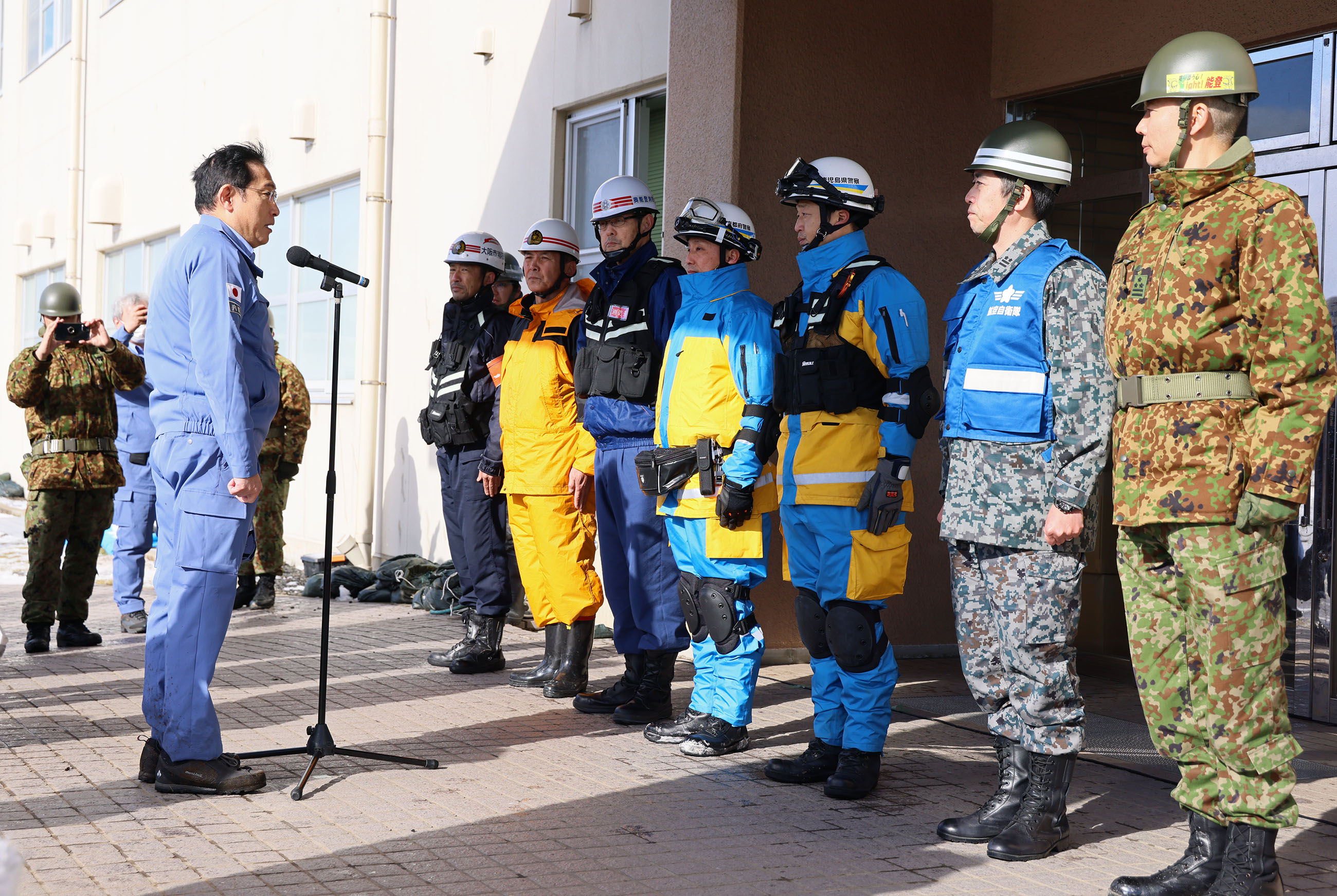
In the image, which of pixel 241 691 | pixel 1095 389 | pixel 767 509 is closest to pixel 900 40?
pixel 767 509

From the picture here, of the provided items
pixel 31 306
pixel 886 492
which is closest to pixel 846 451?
pixel 886 492

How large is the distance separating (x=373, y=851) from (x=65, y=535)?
4.79 meters

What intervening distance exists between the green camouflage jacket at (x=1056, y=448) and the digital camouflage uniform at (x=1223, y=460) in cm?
28

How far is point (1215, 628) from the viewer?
3.47 metres

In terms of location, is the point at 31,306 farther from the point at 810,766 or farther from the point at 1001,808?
the point at 1001,808

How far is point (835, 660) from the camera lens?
4.99 metres

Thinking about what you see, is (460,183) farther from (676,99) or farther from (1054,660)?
(1054,660)

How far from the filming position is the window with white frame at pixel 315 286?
12.7 meters

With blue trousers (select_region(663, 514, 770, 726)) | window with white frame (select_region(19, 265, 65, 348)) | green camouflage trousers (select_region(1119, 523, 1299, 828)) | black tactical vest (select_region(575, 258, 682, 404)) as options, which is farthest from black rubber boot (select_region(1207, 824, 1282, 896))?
window with white frame (select_region(19, 265, 65, 348))

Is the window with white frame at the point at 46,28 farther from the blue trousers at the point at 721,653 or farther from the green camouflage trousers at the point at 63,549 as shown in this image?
the blue trousers at the point at 721,653

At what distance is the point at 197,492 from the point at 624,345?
211 cm

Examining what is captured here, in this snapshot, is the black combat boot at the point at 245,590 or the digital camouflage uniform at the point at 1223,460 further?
the black combat boot at the point at 245,590

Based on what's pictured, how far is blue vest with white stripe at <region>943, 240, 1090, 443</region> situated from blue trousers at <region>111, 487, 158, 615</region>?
647 cm

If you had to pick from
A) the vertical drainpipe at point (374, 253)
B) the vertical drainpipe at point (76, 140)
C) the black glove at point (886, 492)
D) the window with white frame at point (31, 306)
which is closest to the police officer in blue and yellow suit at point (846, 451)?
the black glove at point (886, 492)
